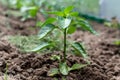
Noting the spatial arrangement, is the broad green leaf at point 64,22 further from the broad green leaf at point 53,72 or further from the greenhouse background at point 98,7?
the greenhouse background at point 98,7

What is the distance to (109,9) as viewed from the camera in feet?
15.5

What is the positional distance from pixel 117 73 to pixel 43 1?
1.77 meters

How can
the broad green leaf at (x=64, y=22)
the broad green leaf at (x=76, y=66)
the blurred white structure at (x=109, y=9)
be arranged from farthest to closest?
the blurred white structure at (x=109, y=9) < the broad green leaf at (x=76, y=66) < the broad green leaf at (x=64, y=22)

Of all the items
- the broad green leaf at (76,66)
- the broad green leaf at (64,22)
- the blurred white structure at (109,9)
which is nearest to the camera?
the broad green leaf at (64,22)

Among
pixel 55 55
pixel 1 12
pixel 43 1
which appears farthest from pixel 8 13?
pixel 55 55

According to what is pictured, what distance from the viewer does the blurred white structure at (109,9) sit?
4560mm

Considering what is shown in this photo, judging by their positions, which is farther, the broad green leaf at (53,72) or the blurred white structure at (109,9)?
the blurred white structure at (109,9)

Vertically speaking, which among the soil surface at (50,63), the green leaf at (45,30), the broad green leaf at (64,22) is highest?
the broad green leaf at (64,22)

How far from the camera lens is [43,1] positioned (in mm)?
4105

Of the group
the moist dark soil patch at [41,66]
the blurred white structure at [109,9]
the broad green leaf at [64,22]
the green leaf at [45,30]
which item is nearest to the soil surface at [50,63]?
the moist dark soil patch at [41,66]

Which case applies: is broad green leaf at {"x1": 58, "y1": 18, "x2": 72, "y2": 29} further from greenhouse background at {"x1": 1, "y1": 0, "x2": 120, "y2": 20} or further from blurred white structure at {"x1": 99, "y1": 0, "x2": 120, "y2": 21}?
blurred white structure at {"x1": 99, "y1": 0, "x2": 120, "y2": 21}

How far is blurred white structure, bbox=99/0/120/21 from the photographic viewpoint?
456 cm

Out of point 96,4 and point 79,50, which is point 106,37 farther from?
point 79,50

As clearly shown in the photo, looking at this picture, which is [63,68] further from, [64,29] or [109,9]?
[109,9]
